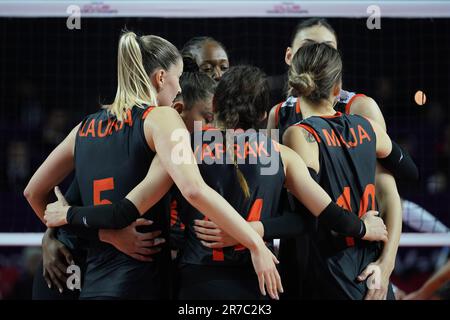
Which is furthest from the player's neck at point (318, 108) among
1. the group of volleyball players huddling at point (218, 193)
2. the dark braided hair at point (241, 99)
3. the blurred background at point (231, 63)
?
the blurred background at point (231, 63)

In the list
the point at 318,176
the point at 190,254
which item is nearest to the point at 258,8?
the point at 318,176

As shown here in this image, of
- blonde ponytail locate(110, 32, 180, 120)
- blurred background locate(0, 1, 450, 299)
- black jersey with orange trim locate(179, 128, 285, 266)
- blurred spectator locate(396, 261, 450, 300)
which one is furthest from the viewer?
blurred background locate(0, 1, 450, 299)

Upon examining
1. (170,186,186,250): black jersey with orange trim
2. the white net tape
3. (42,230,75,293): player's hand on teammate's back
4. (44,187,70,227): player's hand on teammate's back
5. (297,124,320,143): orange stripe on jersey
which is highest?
(297,124,320,143): orange stripe on jersey

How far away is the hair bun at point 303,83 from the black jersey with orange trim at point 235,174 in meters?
0.38

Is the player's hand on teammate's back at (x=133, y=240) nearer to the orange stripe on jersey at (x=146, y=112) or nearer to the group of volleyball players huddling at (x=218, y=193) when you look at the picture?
the group of volleyball players huddling at (x=218, y=193)

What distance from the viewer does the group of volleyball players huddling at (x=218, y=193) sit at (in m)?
2.90

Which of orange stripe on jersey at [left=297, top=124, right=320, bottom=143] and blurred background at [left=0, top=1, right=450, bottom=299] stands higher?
blurred background at [left=0, top=1, right=450, bottom=299]

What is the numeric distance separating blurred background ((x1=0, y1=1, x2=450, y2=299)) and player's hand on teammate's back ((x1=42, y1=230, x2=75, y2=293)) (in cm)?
356

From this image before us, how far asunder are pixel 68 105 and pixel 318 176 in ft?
17.4

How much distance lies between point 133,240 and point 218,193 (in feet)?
1.34

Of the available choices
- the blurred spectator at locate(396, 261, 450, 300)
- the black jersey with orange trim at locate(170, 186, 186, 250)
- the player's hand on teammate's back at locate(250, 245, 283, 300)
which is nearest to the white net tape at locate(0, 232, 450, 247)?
the blurred spectator at locate(396, 261, 450, 300)

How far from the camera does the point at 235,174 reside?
2932mm

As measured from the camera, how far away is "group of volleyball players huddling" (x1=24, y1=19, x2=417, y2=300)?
9.50 feet

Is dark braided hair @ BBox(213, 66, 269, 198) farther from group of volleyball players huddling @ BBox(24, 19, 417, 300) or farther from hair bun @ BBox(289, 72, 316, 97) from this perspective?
hair bun @ BBox(289, 72, 316, 97)
